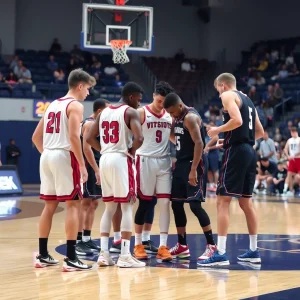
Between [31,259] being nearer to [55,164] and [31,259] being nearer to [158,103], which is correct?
[55,164]

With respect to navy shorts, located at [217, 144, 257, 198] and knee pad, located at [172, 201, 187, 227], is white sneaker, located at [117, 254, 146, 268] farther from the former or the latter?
navy shorts, located at [217, 144, 257, 198]

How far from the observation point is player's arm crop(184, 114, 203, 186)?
864cm

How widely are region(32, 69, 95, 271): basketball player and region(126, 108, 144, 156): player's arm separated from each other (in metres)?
0.54

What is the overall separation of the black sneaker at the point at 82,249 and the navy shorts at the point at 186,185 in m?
1.27

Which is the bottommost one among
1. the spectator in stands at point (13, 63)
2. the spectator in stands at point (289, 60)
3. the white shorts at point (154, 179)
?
the white shorts at point (154, 179)

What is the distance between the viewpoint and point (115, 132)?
8.30 m

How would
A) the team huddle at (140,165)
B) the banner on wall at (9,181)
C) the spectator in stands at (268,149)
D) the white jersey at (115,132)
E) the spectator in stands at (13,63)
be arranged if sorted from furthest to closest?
the spectator in stands at (13,63) → the spectator in stands at (268,149) → the banner on wall at (9,181) → the white jersey at (115,132) → the team huddle at (140,165)

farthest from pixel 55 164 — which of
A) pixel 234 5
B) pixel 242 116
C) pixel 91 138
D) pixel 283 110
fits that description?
pixel 234 5

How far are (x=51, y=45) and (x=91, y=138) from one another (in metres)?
22.5

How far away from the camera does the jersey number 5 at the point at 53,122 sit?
8188 millimetres

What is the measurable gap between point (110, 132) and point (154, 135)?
2.98 feet

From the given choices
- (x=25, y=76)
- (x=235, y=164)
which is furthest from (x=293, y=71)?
(x=235, y=164)

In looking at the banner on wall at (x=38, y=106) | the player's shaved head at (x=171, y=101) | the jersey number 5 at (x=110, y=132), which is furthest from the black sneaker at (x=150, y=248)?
the banner on wall at (x=38, y=106)

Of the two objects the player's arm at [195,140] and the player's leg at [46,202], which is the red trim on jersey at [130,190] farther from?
the player's arm at [195,140]
